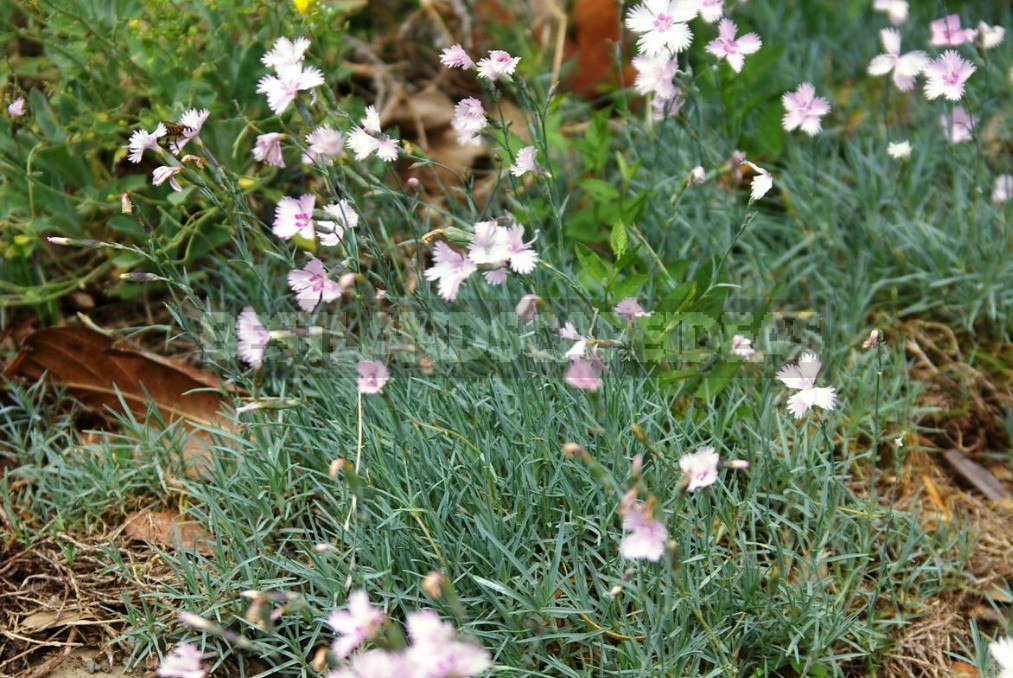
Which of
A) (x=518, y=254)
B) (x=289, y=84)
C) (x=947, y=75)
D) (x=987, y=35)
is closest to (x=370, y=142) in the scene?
(x=289, y=84)

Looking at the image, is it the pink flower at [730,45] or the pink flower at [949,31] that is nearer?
the pink flower at [730,45]

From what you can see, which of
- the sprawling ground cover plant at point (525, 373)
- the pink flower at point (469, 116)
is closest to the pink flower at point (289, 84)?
the sprawling ground cover plant at point (525, 373)

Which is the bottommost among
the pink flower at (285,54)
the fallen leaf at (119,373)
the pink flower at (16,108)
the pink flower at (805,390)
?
the fallen leaf at (119,373)

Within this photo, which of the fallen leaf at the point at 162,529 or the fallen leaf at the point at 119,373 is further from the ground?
the fallen leaf at the point at 119,373

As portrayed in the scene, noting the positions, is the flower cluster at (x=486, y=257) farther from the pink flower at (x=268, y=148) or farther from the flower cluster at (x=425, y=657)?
the flower cluster at (x=425, y=657)

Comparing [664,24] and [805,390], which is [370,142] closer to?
[664,24]

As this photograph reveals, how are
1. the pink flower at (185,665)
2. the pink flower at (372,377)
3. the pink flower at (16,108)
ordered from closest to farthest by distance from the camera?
the pink flower at (185,665) → the pink flower at (372,377) → the pink flower at (16,108)

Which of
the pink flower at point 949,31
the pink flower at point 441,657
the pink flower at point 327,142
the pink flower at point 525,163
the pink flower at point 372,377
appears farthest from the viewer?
the pink flower at point 949,31
